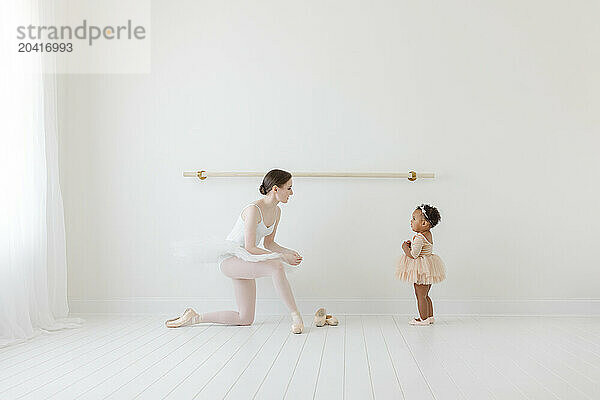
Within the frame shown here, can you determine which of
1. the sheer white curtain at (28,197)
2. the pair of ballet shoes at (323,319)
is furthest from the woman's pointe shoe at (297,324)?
the sheer white curtain at (28,197)

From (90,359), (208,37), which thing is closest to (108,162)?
(208,37)

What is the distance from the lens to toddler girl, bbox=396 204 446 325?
3.66m

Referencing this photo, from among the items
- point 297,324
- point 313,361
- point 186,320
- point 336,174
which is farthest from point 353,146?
point 313,361

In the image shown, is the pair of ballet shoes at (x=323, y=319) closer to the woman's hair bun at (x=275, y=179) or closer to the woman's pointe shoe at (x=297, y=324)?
the woman's pointe shoe at (x=297, y=324)

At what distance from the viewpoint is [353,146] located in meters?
4.02

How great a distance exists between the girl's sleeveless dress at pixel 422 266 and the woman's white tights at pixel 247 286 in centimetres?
63

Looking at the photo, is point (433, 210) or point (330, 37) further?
point (330, 37)

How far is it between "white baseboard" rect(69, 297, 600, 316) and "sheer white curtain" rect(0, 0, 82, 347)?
341mm

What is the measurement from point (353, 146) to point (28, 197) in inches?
69.4

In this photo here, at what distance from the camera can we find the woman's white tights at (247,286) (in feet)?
11.5

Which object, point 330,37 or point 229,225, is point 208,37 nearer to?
point 330,37

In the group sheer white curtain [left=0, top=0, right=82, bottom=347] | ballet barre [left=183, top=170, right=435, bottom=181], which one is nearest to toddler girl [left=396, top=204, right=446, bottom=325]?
ballet barre [left=183, top=170, right=435, bottom=181]

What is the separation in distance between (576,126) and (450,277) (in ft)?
3.67

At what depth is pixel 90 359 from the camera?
9.11 ft
